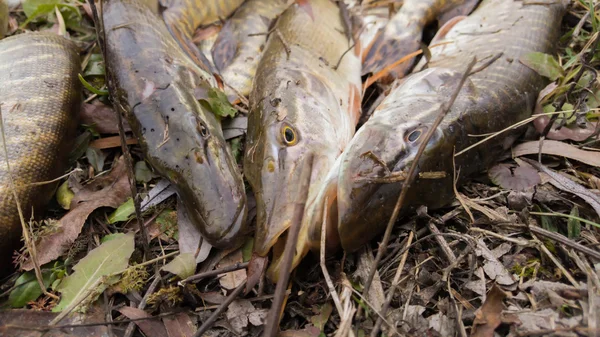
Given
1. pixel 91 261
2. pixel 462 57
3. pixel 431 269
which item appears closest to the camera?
pixel 431 269

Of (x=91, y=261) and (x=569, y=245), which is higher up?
(x=569, y=245)

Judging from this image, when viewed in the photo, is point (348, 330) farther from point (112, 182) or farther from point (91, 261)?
point (112, 182)

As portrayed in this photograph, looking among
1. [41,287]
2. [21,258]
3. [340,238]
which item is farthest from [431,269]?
[21,258]

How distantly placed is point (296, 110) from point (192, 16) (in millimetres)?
1637

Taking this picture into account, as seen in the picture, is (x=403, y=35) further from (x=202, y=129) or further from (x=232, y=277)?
(x=232, y=277)

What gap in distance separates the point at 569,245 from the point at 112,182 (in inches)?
93.0

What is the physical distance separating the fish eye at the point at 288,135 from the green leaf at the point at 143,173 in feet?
2.77

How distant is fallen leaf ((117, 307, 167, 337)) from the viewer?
200 cm

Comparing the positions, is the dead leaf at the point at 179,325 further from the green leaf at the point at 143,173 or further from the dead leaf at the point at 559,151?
the dead leaf at the point at 559,151

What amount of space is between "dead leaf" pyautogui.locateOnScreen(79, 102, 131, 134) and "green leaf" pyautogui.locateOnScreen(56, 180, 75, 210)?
42 centimetres

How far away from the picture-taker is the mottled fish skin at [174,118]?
2.18 meters

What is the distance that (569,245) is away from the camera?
1.93 metres

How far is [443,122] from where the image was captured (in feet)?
7.21

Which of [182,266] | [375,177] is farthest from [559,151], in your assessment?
[182,266]
